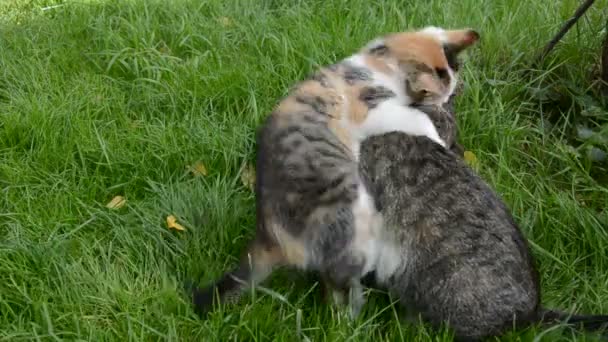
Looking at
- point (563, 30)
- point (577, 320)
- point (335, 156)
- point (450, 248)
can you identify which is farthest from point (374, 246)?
point (563, 30)

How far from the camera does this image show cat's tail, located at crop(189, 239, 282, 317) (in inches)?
107

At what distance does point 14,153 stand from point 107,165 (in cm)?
52

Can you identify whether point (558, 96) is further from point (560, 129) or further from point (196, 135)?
point (196, 135)

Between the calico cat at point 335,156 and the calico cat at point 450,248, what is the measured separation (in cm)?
11

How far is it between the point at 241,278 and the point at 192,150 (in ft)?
3.27

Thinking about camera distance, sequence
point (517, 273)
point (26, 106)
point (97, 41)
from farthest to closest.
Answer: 1. point (97, 41)
2. point (26, 106)
3. point (517, 273)

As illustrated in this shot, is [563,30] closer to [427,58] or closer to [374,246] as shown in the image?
[427,58]

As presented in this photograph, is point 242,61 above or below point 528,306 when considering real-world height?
above

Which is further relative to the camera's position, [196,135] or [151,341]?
[196,135]

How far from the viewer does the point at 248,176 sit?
347 centimetres

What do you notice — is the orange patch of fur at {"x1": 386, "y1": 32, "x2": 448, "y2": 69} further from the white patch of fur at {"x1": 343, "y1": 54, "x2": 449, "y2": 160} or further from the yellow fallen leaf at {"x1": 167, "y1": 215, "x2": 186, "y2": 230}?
the yellow fallen leaf at {"x1": 167, "y1": 215, "x2": 186, "y2": 230}

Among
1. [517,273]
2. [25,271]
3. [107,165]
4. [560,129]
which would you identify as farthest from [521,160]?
[25,271]

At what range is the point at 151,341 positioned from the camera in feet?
8.56

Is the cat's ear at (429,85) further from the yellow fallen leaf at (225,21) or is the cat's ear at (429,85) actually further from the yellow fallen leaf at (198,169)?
the yellow fallen leaf at (225,21)
